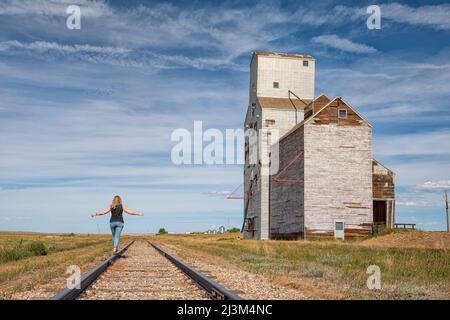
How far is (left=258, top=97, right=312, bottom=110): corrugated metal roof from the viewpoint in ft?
159

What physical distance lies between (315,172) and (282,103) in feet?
38.5

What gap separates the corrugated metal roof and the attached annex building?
0.07 metres

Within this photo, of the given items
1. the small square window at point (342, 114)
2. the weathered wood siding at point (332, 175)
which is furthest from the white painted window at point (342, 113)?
the weathered wood siding at point (332, 175)

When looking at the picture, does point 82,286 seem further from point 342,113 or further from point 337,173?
point 342,113

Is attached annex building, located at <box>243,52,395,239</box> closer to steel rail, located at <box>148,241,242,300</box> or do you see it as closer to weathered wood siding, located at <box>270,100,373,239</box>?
weathered wood siding, located at <box>270,100,373,239</box>

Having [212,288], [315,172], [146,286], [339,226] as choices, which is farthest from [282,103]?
[212,288]

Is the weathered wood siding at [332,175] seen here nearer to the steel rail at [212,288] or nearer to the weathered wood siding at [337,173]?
the weathered wood siding at [337,173]

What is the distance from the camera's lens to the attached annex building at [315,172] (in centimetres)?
3925

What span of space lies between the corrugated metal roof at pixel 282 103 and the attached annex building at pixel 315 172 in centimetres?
7

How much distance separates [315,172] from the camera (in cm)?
3938
